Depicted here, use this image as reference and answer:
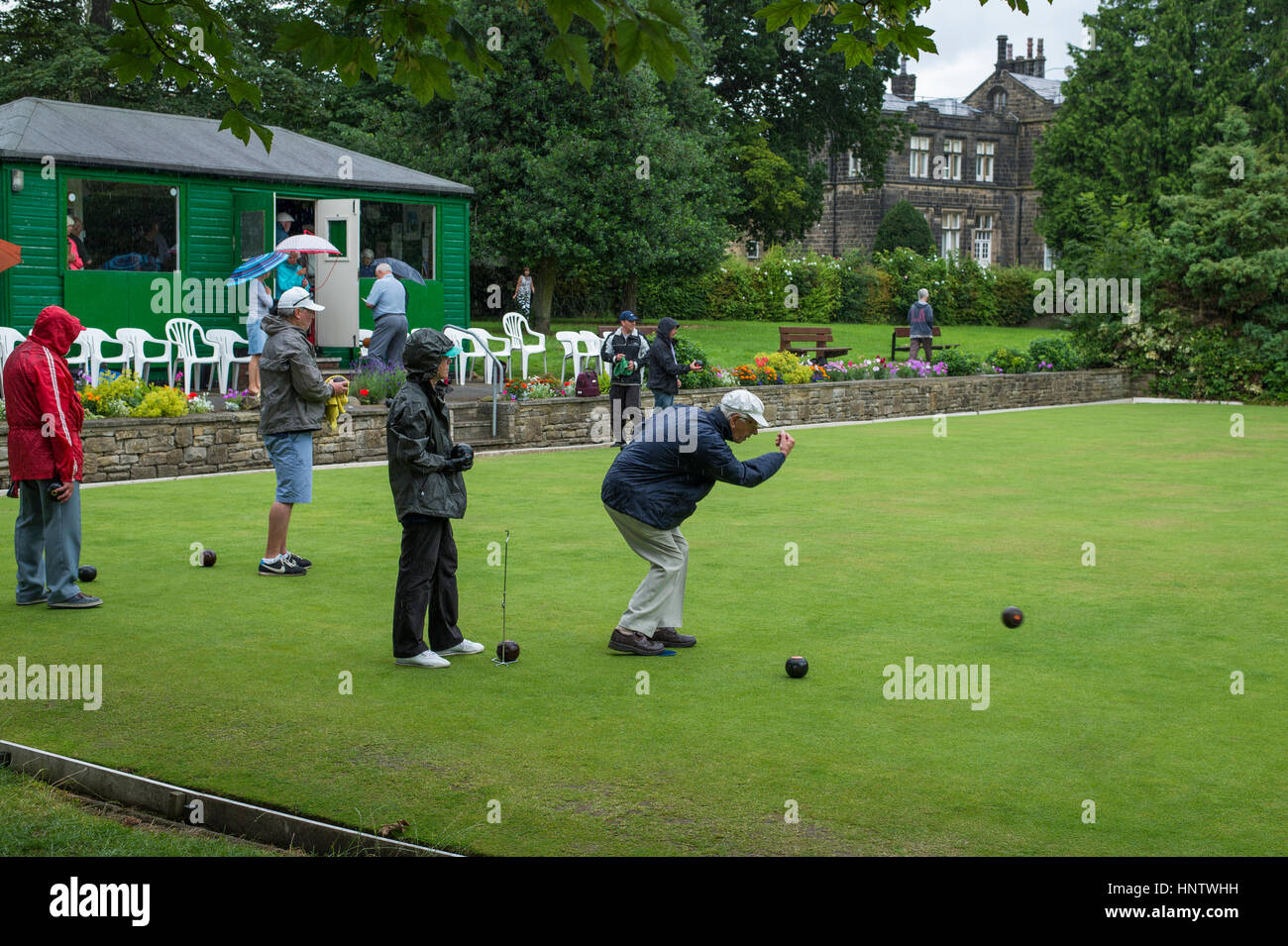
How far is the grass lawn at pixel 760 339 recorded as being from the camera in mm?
31969

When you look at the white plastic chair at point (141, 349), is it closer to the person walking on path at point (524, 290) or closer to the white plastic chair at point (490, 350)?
the white plastic chair at point (490, 350)

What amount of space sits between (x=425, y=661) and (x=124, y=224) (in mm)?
14460

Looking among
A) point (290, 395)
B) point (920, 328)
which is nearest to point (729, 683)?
point (290, 395)

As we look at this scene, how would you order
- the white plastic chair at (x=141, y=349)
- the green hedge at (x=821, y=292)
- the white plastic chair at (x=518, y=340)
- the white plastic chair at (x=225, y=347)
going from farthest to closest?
the green hedge at (x=821, y=292)
the white plastic chair at (x=518, y=340)
the white plastic chair at (x=225, y=347)
the white plastic chair at (x=141, y=349)

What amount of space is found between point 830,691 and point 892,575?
11.2ft

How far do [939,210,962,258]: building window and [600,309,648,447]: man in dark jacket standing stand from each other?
52.3 metres

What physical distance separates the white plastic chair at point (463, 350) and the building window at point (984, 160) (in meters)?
50.2

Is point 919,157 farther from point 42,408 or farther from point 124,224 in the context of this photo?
point 42,408

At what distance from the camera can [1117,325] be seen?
32.8m

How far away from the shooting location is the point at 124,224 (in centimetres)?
2019

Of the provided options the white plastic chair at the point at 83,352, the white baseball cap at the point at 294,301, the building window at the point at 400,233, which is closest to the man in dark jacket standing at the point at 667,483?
the white baseball cap at the point at 294,301

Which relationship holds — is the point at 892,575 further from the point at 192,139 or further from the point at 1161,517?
the point at 192,139

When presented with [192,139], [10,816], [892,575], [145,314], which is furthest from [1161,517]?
[192,139]

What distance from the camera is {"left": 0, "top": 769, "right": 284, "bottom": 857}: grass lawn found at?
516 centimetres
